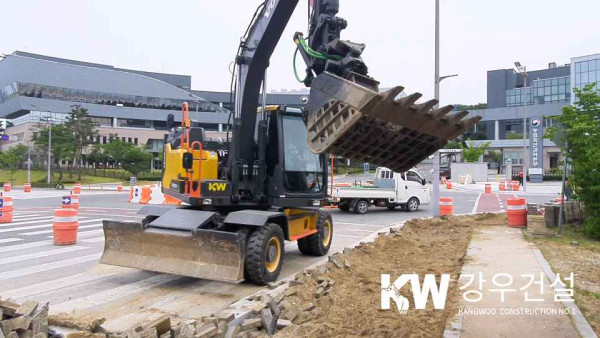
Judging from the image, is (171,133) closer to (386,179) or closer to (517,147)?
(386,179)

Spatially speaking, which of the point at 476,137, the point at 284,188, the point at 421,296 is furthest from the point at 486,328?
the point at 476,137

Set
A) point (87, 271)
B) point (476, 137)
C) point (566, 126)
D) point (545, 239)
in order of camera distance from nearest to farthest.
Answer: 1. point (87, 271)
2. point (545, 239)
3. point (566, 126)
4. point (476, 137)

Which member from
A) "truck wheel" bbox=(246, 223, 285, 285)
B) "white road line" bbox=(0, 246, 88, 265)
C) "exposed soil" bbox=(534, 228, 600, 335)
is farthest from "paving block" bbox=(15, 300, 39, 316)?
"exposed soil" bbox=(534, 228, 600, 335)

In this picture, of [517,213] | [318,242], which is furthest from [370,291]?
[517,213]

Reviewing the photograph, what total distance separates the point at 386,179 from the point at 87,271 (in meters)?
15.8

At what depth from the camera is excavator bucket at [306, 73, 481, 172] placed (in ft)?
17.4

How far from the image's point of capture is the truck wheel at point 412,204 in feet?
73.9

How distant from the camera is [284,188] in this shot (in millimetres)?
8914

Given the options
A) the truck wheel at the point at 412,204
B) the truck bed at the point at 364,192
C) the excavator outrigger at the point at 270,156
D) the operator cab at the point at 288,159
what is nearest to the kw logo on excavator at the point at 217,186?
the excavator outrigger at the point at 270,156

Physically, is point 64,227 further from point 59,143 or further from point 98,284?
point 59,143

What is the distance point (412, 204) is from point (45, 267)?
16.9m

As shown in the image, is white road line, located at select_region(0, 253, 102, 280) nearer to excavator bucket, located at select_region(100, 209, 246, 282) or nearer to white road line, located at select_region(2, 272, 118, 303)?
white road line, located at select_region(2, 272, 118, 303)

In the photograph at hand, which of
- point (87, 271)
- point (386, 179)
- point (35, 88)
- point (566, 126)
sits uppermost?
point (35, 88)

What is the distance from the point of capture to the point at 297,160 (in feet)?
30.2
